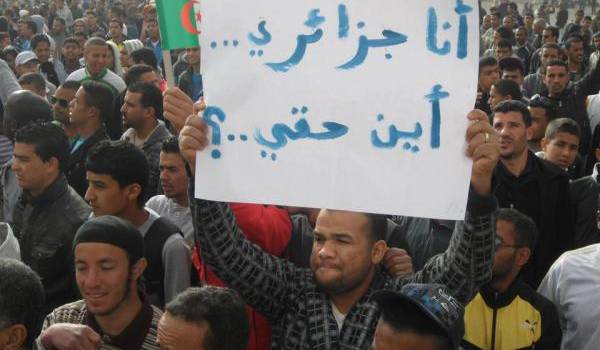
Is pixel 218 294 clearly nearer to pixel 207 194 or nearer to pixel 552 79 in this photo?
pixel 207 194

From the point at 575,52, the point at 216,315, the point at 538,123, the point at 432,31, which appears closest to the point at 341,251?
the point at 216,315

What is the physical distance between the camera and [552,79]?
7.32 meters

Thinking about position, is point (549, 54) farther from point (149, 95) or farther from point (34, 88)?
point (34, 88)

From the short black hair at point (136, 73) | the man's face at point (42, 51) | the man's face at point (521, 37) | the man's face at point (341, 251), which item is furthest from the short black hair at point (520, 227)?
the man's face at point (521, 37)

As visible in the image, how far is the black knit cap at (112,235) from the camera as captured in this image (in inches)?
109

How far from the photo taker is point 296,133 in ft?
7.47

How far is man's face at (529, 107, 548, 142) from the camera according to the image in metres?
5.93

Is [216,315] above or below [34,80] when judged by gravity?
below

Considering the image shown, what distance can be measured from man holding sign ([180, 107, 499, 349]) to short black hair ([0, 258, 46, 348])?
0.59 m

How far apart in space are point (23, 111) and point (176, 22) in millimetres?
3386

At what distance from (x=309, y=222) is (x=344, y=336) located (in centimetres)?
91

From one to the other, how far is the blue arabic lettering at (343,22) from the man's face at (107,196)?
5.43 ft

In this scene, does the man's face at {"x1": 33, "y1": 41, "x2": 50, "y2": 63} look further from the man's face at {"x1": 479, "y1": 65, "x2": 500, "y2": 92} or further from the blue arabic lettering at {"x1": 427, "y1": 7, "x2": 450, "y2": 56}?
the blue arabic lettering at {"x1": 427, "y1": 7, "x2": 450, "y2": 56}

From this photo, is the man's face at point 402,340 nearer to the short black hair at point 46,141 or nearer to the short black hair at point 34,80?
the short black hair at point 46,141
